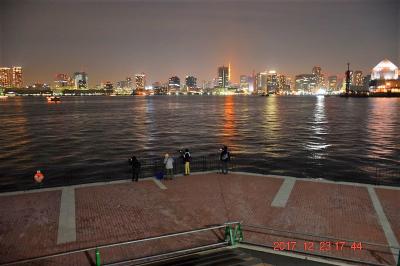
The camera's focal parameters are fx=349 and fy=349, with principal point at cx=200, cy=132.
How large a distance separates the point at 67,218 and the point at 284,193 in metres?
Answer: 9.82

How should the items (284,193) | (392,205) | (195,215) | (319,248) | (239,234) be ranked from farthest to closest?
(284,193)
(392,205)
(195,215)
(239,234)
(319,248)

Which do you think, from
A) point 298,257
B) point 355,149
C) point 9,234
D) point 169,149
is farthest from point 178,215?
point 355,149

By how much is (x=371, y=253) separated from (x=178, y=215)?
712cm

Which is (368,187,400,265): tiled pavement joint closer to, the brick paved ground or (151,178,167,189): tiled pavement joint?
the brick paved ground

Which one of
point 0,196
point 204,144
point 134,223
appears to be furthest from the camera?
point 204,144

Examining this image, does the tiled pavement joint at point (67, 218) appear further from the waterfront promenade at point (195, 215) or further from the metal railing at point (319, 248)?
the metal railing at point (319, 248)

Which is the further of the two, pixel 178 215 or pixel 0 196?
pixel 0 196

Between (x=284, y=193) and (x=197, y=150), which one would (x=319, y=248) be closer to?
(x=284, y=193)

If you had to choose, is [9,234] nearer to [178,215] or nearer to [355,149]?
[178,215]

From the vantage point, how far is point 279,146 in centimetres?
4156

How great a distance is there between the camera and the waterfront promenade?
1162 centimetres

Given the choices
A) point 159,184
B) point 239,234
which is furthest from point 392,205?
point 159,184

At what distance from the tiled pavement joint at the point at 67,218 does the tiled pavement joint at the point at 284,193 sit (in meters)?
8.33

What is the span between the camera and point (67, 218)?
14.0m
